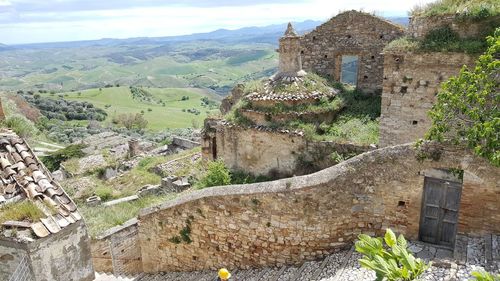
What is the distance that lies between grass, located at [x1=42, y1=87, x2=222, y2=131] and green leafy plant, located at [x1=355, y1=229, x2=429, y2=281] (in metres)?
81.3

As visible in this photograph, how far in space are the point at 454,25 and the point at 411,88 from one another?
1908 millimetres

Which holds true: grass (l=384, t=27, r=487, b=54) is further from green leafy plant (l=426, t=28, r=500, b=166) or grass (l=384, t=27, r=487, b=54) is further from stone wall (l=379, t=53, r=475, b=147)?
green leafy plant (l=426, t=28, r=500, b=166)

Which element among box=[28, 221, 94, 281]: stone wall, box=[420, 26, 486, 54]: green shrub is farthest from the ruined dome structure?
box=[28, 221, 94, 281]: stone wall

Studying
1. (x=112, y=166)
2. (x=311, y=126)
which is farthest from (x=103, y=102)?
(x=311, y=126)

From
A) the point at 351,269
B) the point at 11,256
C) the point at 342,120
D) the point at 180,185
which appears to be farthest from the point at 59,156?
the point at 351,269

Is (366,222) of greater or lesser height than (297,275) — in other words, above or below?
above

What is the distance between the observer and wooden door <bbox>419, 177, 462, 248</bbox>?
7.84m

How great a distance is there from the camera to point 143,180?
2334 centimetres

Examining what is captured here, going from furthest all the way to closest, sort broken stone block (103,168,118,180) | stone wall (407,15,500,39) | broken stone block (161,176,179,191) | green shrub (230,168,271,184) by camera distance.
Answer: broken stone block (103,168,118,180), broken stone block (161,176,179,191), green shrub (230,168,271,184), stone wall (407,15,500,39)

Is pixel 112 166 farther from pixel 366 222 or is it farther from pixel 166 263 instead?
pixel 366 222

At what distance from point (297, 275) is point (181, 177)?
41.0 ft

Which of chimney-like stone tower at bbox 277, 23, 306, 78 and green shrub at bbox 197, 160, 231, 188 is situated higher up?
chimney-like stone tower at bbox 277, 23, 306, 78

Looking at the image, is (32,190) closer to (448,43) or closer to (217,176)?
(217,176)

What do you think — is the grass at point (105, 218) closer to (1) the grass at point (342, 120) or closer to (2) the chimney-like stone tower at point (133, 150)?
(1) the grass at point (342, 120)
